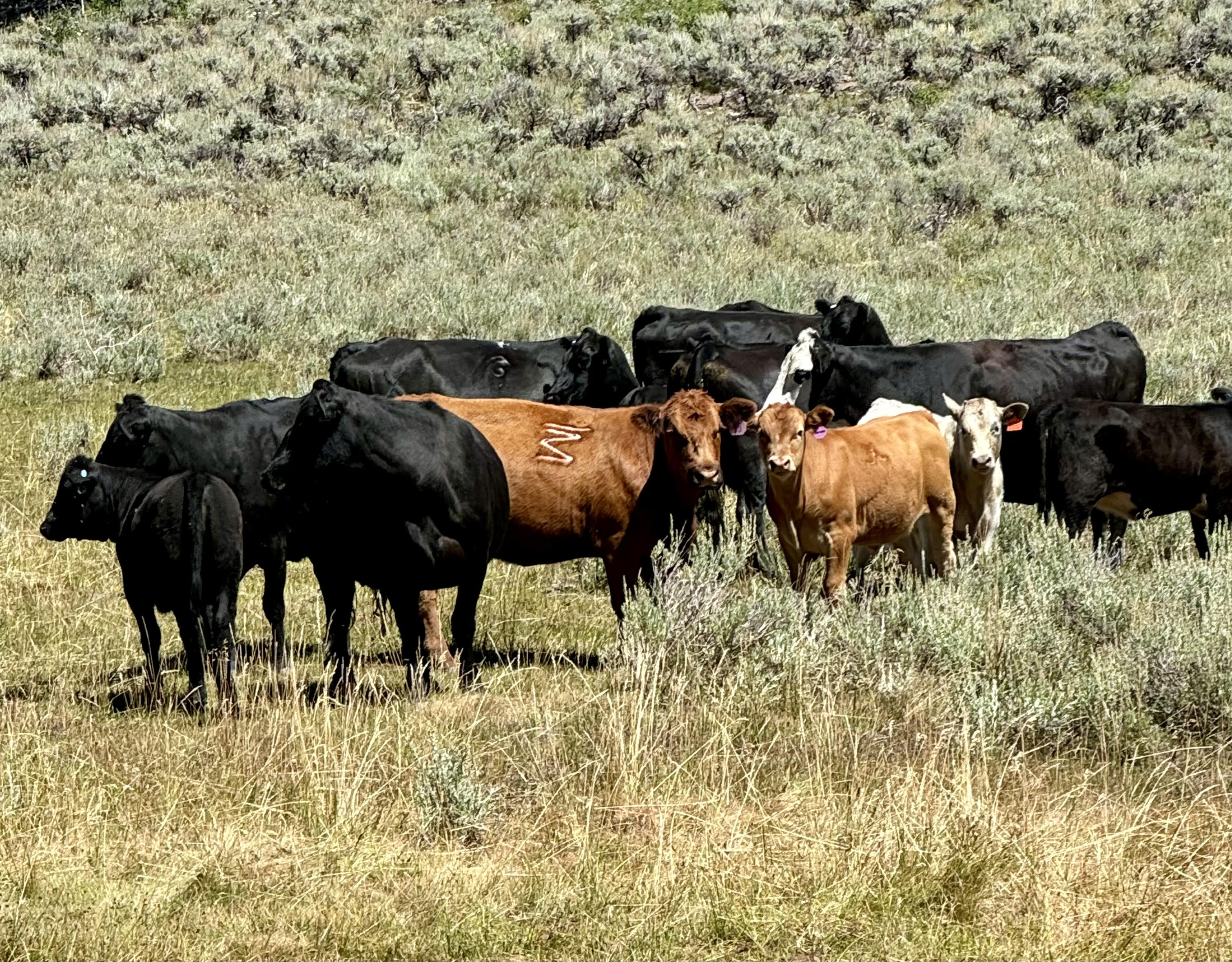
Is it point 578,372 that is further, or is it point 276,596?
point 578,372

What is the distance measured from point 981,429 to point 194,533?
5.20 meters

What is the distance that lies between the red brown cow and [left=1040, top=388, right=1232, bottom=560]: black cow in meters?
2.89

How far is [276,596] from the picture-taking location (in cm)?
903

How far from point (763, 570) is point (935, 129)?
67.6ft

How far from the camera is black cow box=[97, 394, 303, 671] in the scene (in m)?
8.94

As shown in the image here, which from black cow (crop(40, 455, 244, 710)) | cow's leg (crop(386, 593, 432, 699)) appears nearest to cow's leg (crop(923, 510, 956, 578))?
cow's leg (crop(386, 593, 432, 699))

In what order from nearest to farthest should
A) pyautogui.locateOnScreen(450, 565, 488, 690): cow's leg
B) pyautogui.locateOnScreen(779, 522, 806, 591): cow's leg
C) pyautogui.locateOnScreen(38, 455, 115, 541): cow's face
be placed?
pyautogui.locateOnScreen(38, 455, 115, 541): cow's face
pyautogui.locateOnScreen(450, 565, 488, 690): cow's leg
pyautogui.locateOnScreen(779, 522, 806, 591): cow's leg

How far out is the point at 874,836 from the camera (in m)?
5.78

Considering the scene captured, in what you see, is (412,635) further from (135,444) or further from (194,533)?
(135,444)

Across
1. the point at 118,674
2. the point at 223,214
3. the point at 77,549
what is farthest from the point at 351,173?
the point at 118,674

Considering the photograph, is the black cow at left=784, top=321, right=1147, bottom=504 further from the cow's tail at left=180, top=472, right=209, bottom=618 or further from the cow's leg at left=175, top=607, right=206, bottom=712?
the cow's leg at left=175, top=607, right=206, bottom=712

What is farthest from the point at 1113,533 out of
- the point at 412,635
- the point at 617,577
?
the point at 412,635

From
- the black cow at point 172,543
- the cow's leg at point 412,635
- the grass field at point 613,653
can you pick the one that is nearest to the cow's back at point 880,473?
the grass field at point 613,653

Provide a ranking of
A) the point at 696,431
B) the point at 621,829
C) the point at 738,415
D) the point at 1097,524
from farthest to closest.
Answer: the point at 1097,524 < the point at 738,415 < the point at 696,431 < the point at 621,829
